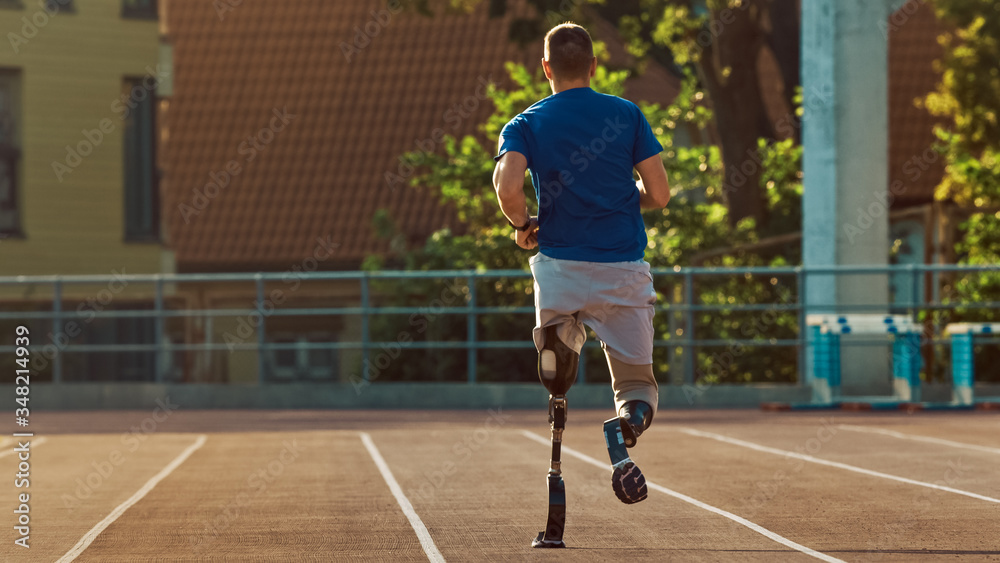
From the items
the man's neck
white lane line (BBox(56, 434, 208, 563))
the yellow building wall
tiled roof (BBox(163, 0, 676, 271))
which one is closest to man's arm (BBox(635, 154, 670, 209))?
the man's neck

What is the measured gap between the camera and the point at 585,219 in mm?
6441

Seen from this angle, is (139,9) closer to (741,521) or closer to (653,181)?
(741,521)

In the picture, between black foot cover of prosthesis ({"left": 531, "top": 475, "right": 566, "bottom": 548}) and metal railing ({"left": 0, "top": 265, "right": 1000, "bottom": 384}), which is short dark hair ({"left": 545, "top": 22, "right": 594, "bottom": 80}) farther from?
metal railing ({"left": 0, "top": 265, "right": 1000, "bottom": 384})

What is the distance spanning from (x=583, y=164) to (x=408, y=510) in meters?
2.39

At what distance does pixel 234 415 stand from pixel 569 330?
12252 mm

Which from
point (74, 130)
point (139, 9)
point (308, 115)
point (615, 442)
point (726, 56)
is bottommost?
point (615, 442)

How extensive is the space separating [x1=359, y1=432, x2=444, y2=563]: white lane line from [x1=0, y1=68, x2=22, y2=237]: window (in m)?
15.4

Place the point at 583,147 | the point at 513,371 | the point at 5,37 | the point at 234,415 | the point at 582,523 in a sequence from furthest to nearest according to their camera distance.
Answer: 1. the point at 5,37
2. the point at 513,371
3. the point at 234,415
4. the point at 582,523
5. the point at 583,147

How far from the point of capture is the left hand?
6492mm

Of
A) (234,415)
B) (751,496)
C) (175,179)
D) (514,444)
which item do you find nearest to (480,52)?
(175,179)

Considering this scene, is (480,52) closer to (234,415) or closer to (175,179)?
(175,179)

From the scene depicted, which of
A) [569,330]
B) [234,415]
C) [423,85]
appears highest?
[423,85]

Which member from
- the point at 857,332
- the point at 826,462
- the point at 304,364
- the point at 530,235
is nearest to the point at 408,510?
the point at 530,235

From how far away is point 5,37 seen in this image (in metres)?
25.7
